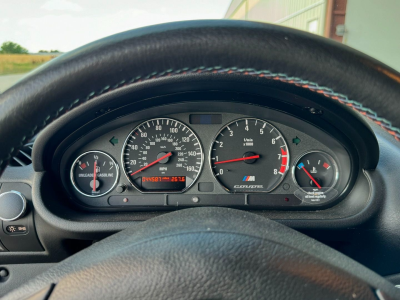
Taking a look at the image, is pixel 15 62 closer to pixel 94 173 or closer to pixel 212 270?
pixel 94 173

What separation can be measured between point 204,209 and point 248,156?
66.7 inches

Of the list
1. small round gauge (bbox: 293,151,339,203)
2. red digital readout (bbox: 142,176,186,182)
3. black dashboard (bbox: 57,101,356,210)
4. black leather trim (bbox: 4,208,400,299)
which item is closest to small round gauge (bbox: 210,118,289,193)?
black dashboard (bbox: 57,101,356,210)

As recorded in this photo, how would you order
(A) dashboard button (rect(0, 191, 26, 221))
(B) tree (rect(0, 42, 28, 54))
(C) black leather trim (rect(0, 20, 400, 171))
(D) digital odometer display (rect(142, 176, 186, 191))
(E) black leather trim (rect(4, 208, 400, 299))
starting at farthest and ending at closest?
1. (D) digital odometer display (rect(142, 176, 186, 191))
2. (B) tree (rect(0, 42, 28, 54))
3. (A) dashboard button (rect(0, 191, 26, 221))
4. (E) black leather trim (rect(4, 208, 400, 299))
5. (C) black leather trim (rect(0, 20, 400, 171))

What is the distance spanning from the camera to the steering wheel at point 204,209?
87 cm

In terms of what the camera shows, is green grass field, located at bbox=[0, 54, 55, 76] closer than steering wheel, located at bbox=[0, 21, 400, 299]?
No

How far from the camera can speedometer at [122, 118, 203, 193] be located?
9.59 feet

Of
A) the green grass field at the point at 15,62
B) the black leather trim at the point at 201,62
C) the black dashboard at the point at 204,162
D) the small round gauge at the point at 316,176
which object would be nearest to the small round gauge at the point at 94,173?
the black dashboard at the point at 204,162

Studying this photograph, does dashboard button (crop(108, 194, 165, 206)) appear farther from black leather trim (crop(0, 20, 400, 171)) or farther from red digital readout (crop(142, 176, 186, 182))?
black leather trim (crop(0, 20, 400, 171))

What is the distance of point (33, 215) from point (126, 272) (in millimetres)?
1569

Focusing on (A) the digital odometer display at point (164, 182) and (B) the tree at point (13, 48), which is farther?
(A) the digital odometer display at point (164, 182)

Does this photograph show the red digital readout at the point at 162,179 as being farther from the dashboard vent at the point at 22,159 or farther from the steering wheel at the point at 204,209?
the steering wheel at the point at 204,209

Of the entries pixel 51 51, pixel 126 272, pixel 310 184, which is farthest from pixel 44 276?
pixel 310 184

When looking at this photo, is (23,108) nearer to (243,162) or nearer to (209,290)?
(209,290)

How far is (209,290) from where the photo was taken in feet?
3.27
